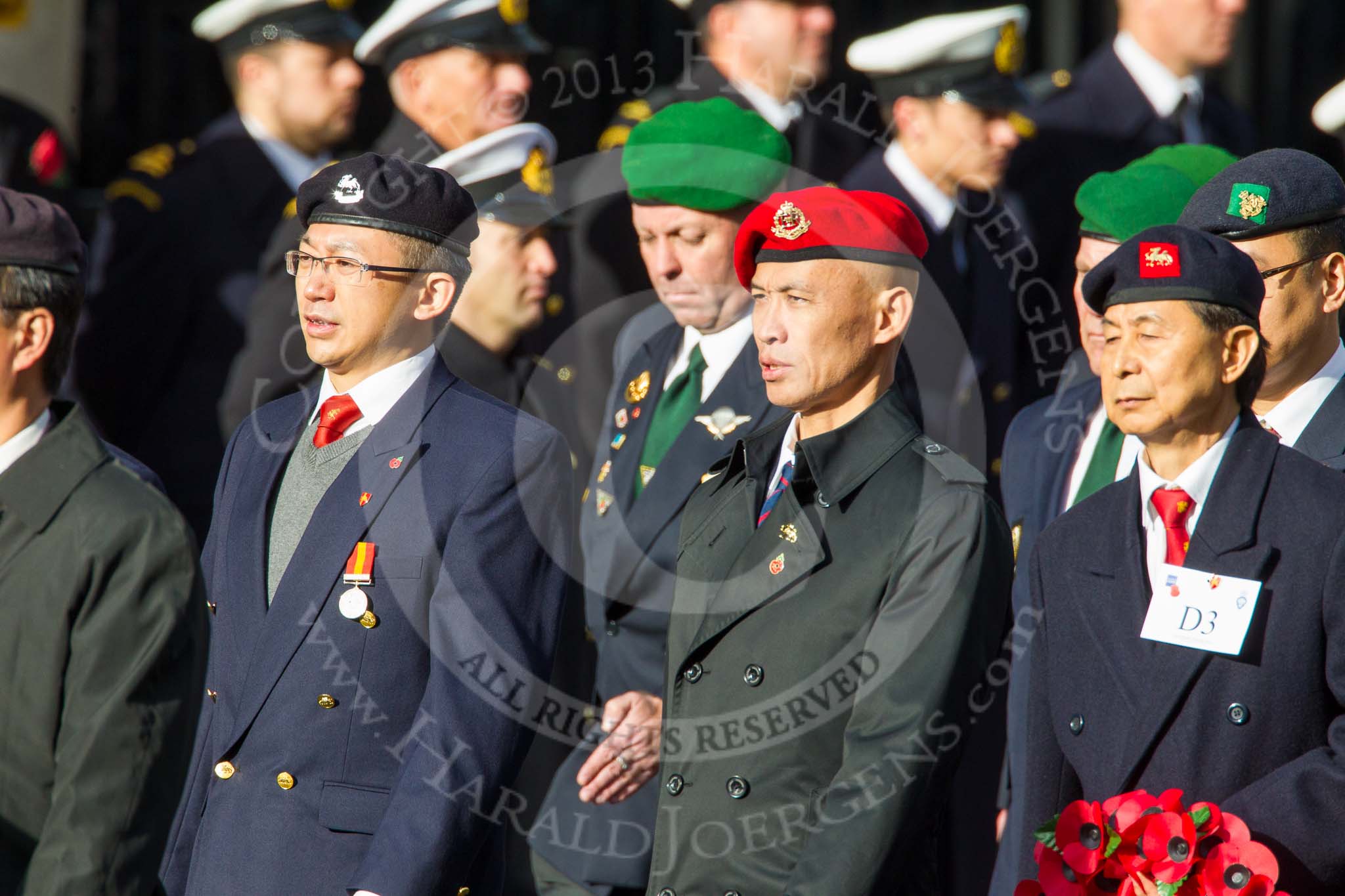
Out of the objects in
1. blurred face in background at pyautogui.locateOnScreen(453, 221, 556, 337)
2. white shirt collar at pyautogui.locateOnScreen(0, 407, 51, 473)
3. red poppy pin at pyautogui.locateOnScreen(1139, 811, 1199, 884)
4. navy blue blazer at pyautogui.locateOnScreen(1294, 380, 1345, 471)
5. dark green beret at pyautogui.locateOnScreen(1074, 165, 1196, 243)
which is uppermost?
white shirt collar at pyautogui.locateOnScreen(0, 407, 51, 473)

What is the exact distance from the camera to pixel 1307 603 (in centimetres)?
289

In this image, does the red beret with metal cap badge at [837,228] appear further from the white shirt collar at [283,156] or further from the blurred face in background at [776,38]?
the white shirt collar at [283,156]

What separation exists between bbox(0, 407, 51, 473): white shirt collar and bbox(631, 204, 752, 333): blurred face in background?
1804 mm

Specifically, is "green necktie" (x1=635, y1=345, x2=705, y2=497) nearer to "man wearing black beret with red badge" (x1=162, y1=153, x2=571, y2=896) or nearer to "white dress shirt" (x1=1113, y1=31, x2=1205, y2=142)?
"man wearing black beret with red badge" (x1=162, y1=153, x2=571, y2=896)

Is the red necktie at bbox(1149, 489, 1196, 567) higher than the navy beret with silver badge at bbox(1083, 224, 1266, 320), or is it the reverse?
the navy beret with silver badge at bbox(1083, 224, 1266, 320)

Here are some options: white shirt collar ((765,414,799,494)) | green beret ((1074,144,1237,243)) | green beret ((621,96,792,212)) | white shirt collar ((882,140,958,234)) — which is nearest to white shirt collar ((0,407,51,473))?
white shirt collar ((765,414,799,494))

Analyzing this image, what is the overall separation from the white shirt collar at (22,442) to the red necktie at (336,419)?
67 centimetres

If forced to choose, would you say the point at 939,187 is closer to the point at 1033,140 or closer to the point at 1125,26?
the point at 1033,140

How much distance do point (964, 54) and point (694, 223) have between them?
1.64 metres

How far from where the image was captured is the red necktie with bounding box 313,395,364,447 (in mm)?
3438

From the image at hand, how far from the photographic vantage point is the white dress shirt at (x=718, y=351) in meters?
4.27

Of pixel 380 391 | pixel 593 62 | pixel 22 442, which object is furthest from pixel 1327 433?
pixel 593 62

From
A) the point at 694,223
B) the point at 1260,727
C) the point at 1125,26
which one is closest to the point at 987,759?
Answer: the point at 694,223

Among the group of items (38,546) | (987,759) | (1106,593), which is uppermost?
(38,546)
